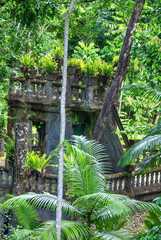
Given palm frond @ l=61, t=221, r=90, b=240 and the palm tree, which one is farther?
the palm tree

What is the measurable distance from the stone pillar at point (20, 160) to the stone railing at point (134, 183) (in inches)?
103

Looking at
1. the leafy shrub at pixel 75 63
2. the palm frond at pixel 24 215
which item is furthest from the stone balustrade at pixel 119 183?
the leafy shrub at pixel 75 63

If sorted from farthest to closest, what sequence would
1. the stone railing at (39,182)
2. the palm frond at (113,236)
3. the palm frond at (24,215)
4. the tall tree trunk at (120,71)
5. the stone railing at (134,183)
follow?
1. the tall tree trunk at (120,71)
2. the stone railing at (134,183)
3. the stone railing at (39,182)
4. the palm frond at (24,215)
5. the palm frond at (113,236)

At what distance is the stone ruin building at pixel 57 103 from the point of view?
1196cm

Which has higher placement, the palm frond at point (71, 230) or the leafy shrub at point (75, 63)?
the leafy shrub at point (75, 63)

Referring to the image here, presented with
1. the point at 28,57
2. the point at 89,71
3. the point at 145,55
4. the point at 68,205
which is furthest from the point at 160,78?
the point at 28,57

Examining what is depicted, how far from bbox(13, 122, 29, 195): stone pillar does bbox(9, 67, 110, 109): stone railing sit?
2.97m

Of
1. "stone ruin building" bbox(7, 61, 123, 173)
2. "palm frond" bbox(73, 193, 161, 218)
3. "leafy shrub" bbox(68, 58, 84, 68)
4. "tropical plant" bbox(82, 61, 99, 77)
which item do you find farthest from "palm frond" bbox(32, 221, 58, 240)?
"leafy shrub" bbox(68, 58, 84, 68)

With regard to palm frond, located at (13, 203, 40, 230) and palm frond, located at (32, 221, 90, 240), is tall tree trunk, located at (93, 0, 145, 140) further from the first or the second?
palm frond, located at (32, 221, 90, 240)

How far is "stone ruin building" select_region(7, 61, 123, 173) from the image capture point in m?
12.0

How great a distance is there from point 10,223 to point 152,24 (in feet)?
21.3

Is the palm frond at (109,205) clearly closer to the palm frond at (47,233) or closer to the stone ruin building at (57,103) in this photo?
the palm frond at (47,233)

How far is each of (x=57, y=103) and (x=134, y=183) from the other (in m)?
3.83

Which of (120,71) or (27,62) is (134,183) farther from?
(27,62)
